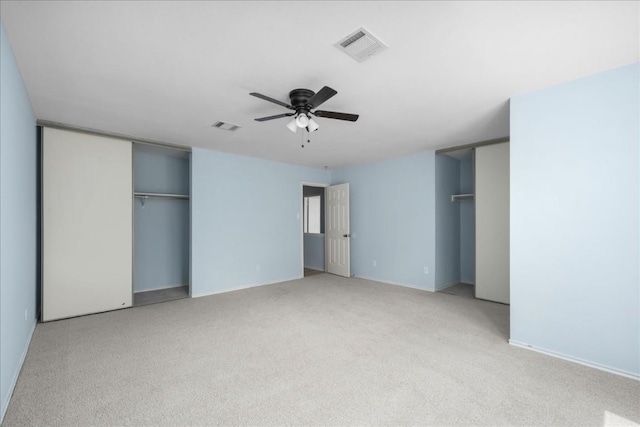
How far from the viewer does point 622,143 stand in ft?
7.98

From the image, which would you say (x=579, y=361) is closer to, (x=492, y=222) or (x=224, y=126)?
(x=492, y=222)

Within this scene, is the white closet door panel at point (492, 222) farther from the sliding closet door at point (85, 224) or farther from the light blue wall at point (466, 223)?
the sliding closet door at point (85, 224)

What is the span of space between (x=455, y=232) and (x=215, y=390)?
5159 mm

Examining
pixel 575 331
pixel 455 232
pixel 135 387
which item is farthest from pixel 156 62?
pixel 455 232

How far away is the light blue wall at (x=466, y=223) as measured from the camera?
591 centimetres

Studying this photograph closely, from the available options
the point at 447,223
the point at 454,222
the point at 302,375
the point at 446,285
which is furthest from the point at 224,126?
the point at 446,285

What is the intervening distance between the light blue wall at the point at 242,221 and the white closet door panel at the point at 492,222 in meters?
3.46

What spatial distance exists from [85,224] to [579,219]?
18.5 ft

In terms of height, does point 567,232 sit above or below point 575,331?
above

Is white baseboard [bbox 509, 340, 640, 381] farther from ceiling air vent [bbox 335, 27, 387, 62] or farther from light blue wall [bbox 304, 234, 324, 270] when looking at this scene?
light blue wall [bbox 304, 234, 324, 270]

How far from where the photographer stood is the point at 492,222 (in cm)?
464

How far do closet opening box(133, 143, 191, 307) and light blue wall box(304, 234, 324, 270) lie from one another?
3108mm

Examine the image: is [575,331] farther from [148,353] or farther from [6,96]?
[6,96]

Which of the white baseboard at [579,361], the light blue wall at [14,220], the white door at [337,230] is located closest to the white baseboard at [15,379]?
the light blue wall at [14,220]
